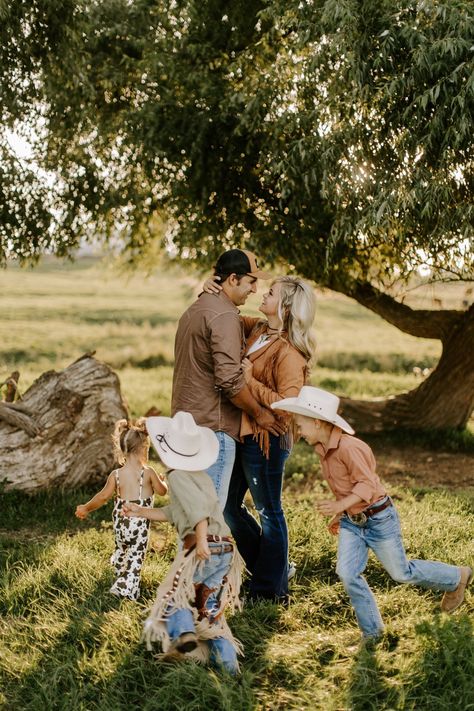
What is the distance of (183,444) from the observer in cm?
455

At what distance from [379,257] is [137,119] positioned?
4340 millimetres

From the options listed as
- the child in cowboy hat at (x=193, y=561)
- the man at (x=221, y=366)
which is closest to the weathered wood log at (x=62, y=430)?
the man at (x=221, y=366)

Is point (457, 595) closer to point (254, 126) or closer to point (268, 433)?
point (268, 433)

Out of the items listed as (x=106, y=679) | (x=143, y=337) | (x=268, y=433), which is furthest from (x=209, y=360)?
(x=143, y=337)

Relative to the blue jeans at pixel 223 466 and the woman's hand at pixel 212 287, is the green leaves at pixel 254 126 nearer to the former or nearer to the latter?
the woman's hand at pixel 212 287

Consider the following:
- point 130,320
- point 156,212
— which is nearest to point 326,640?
point 156,212

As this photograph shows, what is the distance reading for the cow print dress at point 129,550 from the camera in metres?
5.57

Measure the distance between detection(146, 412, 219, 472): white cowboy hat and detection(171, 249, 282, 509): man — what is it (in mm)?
392

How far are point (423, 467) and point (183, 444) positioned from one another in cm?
727

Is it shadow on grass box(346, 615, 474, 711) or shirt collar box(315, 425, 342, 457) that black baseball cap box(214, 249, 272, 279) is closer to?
shirt collar box(315, 425, 342, 457)

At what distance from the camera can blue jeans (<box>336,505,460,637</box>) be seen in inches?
184

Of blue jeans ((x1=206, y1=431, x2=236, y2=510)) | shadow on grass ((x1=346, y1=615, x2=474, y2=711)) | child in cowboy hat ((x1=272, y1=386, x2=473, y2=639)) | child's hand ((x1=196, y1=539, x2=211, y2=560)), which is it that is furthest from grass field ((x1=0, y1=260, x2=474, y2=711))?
blue jeans ((x1=206, y1=431, x2=236, y2=510))

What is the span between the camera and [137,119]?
34.0ft

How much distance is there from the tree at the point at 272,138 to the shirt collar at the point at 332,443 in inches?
155
